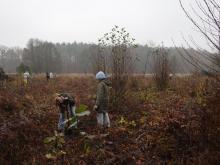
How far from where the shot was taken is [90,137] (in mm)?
8820

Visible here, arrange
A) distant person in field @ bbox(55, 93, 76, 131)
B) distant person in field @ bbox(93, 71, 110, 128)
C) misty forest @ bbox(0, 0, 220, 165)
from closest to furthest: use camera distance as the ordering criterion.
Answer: misty forest @ bbox(0, 0, 220, 165)
distant person in field @ bbox(55, 93, 76, 131)
distant person in field @ bbox(93, 71, 110, 128)

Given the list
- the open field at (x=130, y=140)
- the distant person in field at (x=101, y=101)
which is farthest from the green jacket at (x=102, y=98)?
the open field at (x=130, y=140)

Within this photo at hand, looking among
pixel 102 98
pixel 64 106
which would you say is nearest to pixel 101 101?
pixel 102 98

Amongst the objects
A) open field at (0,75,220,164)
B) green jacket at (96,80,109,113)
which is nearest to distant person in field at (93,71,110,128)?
green jacket at (96,80,109,113)

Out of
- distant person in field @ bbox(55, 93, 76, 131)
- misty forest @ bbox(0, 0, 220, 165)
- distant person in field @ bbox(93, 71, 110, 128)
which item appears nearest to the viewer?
misty forest @ bbox(0, 0, 220, 165)

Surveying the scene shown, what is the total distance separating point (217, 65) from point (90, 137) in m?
4.20

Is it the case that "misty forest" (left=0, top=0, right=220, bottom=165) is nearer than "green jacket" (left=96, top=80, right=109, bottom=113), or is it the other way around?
"misty forest" (left=0, top=0, right=220, bottom=165)

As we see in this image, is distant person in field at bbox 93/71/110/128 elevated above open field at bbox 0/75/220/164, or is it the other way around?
distant person in field at bbox 93/71/110/128

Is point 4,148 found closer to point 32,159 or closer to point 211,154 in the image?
point 32,159

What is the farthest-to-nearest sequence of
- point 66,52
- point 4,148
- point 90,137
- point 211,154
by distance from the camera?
point 66,52 → point 90,137 → point 4,148 → point 211,154

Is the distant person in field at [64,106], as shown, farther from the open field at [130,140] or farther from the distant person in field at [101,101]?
the distant person in field at [101,101]

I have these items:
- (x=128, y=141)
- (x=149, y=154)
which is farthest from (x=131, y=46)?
(x=149, y=154)

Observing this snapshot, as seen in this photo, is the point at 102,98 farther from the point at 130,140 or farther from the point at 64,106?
the point at 130,140

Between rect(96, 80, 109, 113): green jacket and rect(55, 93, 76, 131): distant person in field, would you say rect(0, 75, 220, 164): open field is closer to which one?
rect(55, 93, 76, 131): distant person in field
